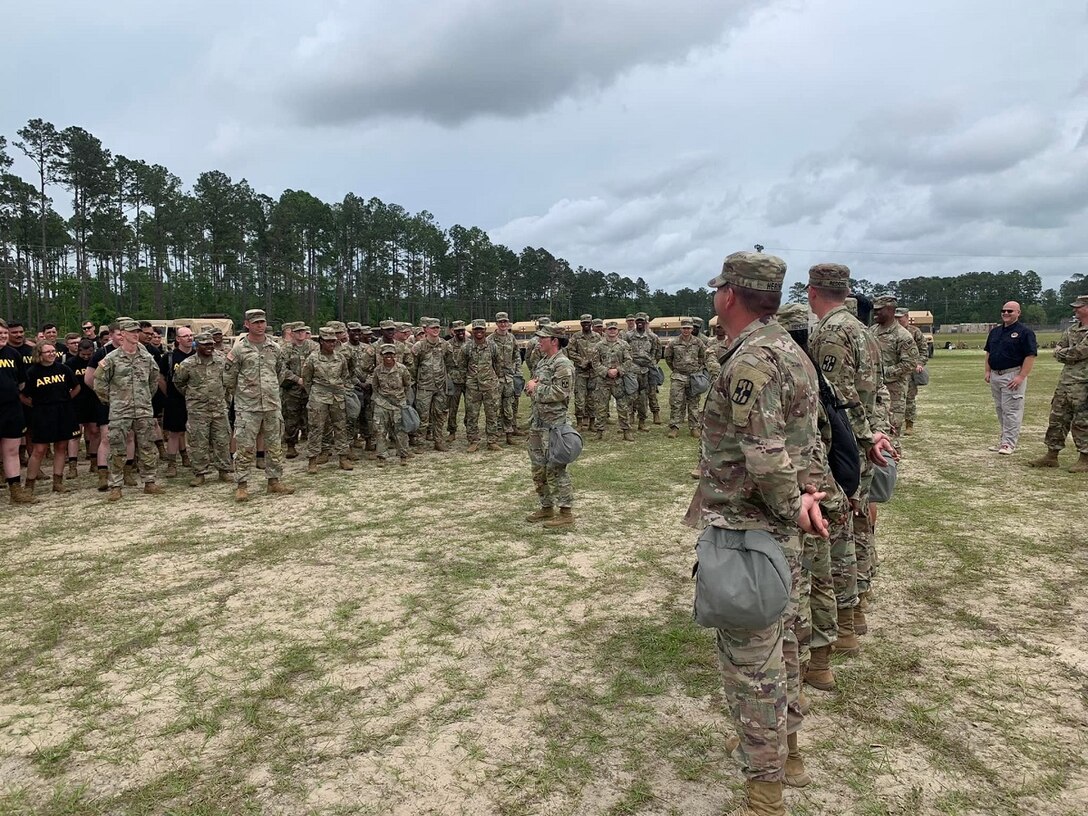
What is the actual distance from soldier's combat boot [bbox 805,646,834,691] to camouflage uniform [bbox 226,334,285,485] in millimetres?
→ 7161

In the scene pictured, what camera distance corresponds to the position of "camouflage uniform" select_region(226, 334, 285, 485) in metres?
8.59

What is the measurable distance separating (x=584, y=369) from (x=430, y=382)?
3177 mm

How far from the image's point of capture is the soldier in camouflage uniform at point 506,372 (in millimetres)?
12430

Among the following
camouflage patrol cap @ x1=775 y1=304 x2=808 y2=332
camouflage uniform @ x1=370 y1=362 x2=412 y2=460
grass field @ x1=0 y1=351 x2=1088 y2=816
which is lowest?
grass field @ x1=0 y1=351 x2=1088 y2=816

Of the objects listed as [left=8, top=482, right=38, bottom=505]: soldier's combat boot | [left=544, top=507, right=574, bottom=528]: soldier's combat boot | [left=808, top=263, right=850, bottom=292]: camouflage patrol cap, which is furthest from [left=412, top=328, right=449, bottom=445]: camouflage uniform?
[left=808, top=263, right=850, bottom=292]: camouflage patrol cap

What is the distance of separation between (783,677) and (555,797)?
1.15 m

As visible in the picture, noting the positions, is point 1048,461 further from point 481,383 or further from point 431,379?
point 431,379

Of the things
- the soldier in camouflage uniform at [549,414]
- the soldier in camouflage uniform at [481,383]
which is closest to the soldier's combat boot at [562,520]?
the soldier in camouflage uniform at [549,414]

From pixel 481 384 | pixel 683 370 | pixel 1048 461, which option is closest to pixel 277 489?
pixel 481 384

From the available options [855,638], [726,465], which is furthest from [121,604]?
[855,638]

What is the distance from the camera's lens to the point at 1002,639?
423 cm

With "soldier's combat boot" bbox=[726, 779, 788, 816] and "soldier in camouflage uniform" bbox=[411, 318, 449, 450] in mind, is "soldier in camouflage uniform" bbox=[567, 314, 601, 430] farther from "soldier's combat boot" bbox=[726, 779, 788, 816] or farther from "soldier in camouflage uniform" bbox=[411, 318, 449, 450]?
"soldier's combat boot" bbox=[726, 779, 788, 816]

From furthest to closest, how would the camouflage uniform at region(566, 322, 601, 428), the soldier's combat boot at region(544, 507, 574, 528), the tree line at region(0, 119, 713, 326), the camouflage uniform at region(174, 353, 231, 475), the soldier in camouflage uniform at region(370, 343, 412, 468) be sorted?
the tree line at region(0, 119, 713, 326) → the camouflage uniform at region(566, 322, 601, 428) → the soldier in camouflage uniform at region(370, 343, 412, 468) → the camouflage uniform at region(174, 353, 231, 475) → the soldier's combat boot at region(544, 507, 574, 528)

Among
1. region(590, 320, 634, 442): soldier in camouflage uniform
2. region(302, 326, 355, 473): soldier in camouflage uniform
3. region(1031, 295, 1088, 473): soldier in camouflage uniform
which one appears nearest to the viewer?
region(1031, 295, 1088, 473): soldier in camouflage uniform
